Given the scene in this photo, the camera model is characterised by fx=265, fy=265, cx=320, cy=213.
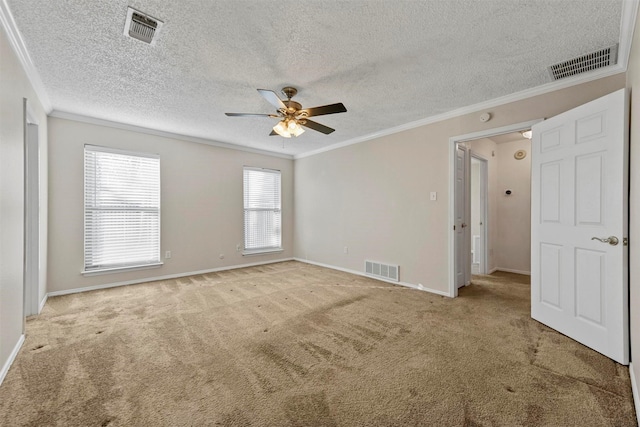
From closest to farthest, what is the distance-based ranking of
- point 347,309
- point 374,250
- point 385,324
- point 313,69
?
point 313,69, point 385,324, point 347,309, point 374,250

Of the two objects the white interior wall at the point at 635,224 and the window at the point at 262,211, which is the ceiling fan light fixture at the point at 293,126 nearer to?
the white interior wall at the point at 635,224

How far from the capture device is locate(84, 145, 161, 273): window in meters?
3.99

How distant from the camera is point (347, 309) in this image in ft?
10.6

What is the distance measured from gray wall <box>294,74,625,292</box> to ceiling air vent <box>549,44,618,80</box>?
0.73 feet

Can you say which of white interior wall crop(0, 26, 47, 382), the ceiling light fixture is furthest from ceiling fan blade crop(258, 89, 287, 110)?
white interior wall crop(0, 26, 47, 382)

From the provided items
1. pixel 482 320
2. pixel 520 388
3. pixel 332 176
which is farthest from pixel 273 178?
pixel 520 388

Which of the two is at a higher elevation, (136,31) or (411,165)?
(136,31)

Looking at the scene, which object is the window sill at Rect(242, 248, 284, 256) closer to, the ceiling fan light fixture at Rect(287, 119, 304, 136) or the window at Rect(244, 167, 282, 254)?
the window at Rect(244, 167, 282, 254)

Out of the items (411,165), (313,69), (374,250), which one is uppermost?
(313,69)

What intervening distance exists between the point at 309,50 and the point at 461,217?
128 inches

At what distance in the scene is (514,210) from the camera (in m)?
5.25

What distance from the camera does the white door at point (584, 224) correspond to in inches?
83.1

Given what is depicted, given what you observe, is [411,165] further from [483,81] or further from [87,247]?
[87,247]

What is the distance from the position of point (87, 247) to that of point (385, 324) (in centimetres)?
436
